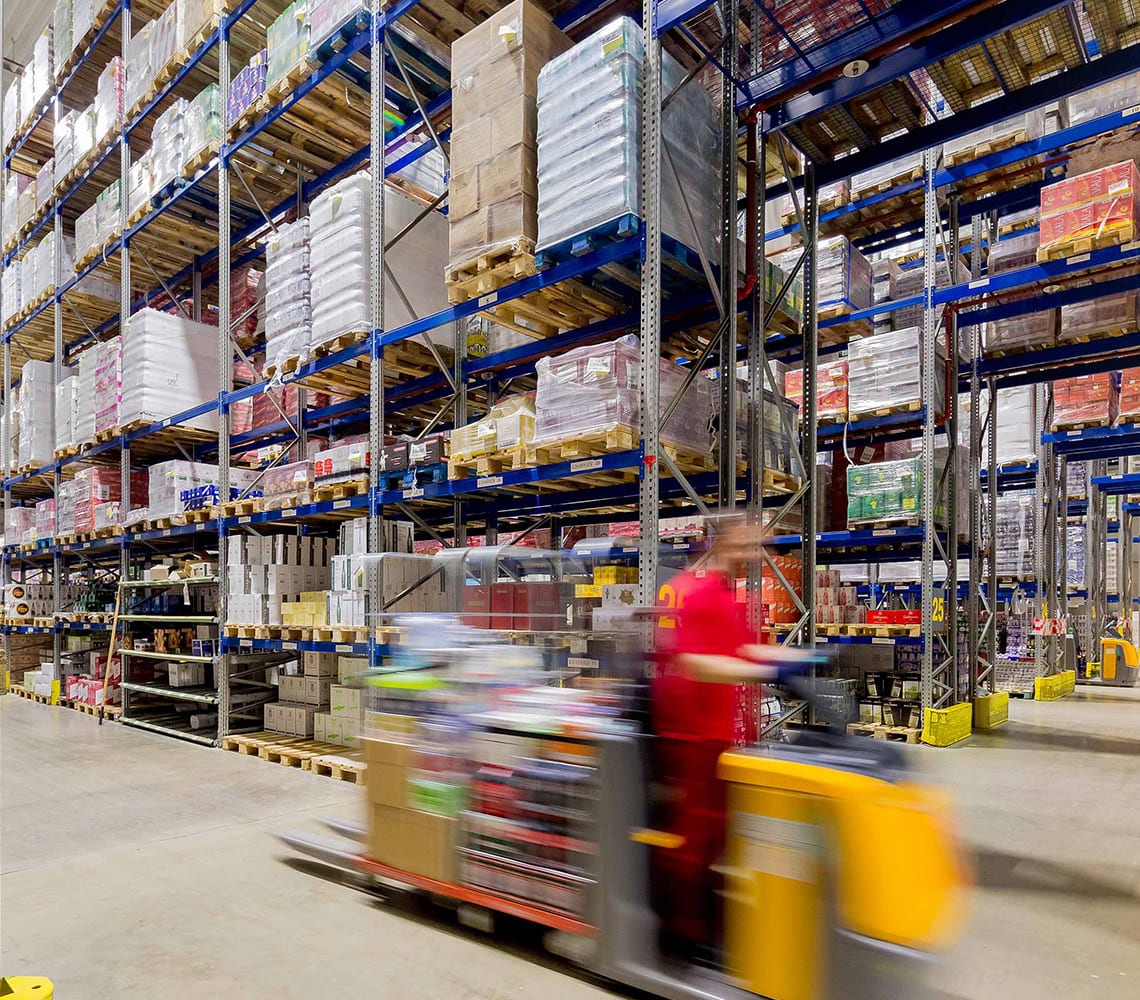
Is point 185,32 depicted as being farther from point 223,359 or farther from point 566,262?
point 566,262

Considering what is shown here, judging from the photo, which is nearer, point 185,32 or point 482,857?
point 482,857

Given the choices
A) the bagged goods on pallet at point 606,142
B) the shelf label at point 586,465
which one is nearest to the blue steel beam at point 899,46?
the bagged goods on pallet at point 606,142

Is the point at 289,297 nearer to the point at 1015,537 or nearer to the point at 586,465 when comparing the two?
the point at 586,465

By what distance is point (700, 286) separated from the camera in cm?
563

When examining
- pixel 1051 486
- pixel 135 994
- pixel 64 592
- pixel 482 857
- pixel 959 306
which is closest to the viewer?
pixel 135 994

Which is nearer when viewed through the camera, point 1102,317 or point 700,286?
point 700,286

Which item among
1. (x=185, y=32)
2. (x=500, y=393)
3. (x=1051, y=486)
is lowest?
(x=1051, y=486)

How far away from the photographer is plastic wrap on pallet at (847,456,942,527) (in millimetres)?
7613

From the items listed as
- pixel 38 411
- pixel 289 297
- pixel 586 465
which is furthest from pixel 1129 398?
pixel 38 411

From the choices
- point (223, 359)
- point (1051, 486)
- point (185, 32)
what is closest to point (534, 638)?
point (223, 359)

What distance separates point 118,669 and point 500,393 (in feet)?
20.5

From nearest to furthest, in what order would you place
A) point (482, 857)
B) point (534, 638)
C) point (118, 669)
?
point (482, 857) → point (534, 638) → point (118, 669)

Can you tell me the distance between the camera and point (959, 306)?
309 inches

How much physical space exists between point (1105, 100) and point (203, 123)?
8943mm
